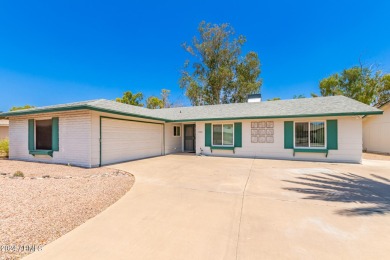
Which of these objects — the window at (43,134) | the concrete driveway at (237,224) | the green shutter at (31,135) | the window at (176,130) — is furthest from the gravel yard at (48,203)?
the window at (176,130)

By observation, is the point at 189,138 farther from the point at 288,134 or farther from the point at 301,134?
the point at 301,134

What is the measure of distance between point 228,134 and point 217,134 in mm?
796

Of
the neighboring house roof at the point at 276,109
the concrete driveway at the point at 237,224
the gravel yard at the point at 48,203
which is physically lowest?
the concrete driveway at the point at 237,224

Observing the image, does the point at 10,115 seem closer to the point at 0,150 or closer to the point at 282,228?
the point at 0,150

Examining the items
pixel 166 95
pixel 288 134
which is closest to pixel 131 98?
pixel 166 95

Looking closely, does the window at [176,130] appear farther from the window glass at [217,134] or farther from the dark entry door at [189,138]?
the window glass at [217,134]

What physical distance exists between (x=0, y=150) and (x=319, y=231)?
18715mm

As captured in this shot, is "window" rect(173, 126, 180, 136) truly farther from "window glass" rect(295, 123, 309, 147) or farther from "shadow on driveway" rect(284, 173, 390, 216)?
"shadow on driveway" rect(284, 173, 390, 216)

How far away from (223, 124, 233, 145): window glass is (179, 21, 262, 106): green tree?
14.6 metres

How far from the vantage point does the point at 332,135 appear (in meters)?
10.1

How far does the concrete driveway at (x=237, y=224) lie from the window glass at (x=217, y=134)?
735 cm

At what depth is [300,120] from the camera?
10805 mm

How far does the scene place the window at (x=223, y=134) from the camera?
12492 millimetres

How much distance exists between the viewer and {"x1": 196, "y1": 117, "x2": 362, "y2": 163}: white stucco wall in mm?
9781
